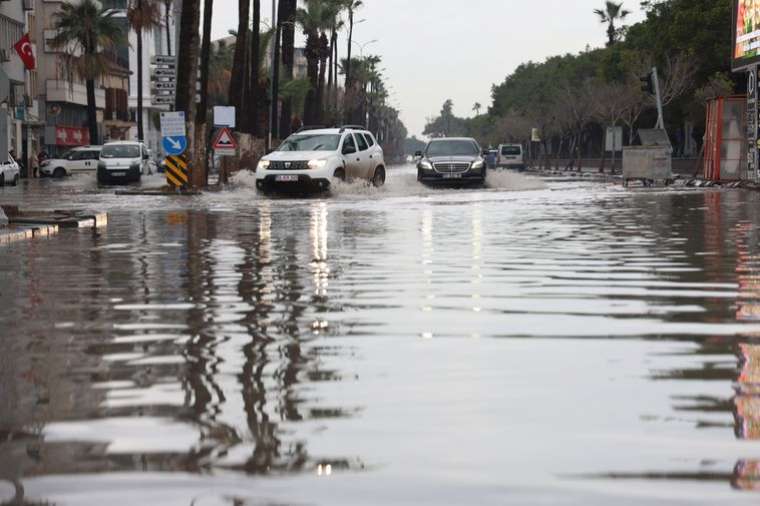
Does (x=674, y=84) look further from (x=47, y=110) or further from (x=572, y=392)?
(x=572, y=392)

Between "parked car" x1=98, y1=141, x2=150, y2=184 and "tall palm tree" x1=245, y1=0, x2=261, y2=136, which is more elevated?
"tall palm tree" x1=245, y1=0, x2=261, y2=136

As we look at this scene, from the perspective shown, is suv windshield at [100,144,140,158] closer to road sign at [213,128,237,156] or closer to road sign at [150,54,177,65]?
road sign at [213,128,237,156]

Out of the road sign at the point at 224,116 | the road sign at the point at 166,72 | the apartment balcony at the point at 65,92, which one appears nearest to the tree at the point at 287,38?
the road sign at the point at 224,116

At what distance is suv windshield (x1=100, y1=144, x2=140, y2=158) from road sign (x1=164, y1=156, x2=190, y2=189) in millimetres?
18962

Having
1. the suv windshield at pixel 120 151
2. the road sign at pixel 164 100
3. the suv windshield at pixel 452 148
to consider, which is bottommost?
the suv windshield at pixel 120 151

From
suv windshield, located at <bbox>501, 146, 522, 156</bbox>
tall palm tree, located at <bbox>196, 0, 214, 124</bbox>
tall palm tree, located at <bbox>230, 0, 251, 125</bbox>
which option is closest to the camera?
tall palm tree, located at <bbox>196, 0, 214, 124</bbox>

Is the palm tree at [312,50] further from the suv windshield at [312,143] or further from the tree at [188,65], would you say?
the suv windshield at [312,143]

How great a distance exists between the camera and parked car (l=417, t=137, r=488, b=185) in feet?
142

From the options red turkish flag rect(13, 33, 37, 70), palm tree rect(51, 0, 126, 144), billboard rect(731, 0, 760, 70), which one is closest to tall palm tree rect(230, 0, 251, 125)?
billboard rect(731, 0, 760, 70)

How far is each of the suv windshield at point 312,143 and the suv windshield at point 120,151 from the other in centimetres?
2232

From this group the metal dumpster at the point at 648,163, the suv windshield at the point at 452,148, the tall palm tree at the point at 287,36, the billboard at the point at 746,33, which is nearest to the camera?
the billboard at the point at 746,33

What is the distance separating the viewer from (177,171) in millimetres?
40594

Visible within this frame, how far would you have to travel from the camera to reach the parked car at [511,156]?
105438 millimetres

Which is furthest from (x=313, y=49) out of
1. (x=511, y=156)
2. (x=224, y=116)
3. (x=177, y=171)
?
(x=177, y=171)
